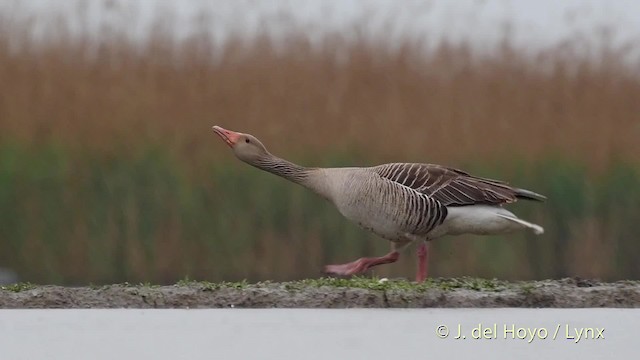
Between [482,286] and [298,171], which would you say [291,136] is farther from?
[482,286]

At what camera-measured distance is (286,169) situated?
651 cm

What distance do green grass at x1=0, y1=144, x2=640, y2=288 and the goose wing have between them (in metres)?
1.02

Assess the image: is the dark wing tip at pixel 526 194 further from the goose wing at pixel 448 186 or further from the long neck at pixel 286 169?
the long neck at pixel 286 169

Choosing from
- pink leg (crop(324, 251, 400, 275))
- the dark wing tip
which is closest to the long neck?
pink leg (crop(324, 251, 400, 275))

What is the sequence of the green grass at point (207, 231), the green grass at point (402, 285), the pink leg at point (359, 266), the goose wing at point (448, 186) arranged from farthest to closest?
the green grass at point (207, 231) < the goose wing at point (448, 186) < the pink leg at point (359, 266) < the green grass at point (402, 285)

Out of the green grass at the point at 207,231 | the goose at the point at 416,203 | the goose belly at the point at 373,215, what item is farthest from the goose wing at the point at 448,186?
the green grass at the point at 207,231

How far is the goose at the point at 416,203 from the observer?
6074mm

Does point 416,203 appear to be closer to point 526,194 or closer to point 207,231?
point 526,194

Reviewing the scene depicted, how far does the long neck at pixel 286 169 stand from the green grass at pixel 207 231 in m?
0.74

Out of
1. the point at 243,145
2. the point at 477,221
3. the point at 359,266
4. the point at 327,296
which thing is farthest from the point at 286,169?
the point at 327,296

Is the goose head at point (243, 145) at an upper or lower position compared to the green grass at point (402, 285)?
upper

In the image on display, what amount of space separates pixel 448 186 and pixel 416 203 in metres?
0.21

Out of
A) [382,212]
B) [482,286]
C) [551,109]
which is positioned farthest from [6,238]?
[551,109]

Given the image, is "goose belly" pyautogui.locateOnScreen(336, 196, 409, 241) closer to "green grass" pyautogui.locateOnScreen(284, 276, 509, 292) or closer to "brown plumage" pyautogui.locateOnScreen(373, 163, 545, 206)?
"brown plumage" pyautogui.locateOnScreen(373, 163, 545, 206)
